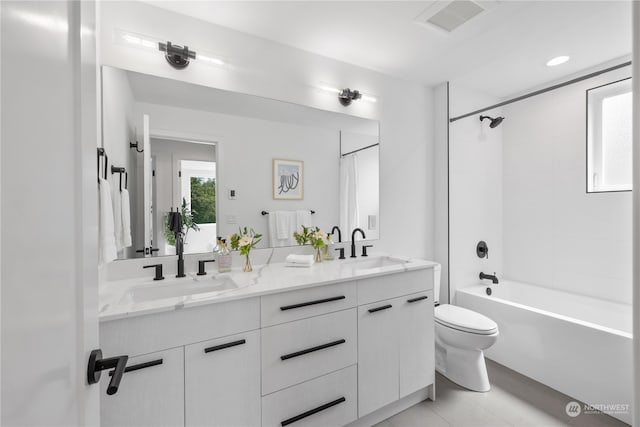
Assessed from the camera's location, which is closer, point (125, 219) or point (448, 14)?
point (125, 219)

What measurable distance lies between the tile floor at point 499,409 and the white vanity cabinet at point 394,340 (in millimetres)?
154

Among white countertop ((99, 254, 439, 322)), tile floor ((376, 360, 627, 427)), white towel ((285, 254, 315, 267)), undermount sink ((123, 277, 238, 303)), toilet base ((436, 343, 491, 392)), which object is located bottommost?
tile floor ((376, 360, 627, 427))

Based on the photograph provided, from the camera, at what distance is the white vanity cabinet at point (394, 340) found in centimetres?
167

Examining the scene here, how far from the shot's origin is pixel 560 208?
265 centimetres

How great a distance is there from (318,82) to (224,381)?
6.45ft

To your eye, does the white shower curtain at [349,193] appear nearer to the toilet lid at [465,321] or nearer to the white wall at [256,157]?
the white wall at [256,157]

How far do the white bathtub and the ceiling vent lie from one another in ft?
6.82

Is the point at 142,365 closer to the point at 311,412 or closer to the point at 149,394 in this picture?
the point at 149,394

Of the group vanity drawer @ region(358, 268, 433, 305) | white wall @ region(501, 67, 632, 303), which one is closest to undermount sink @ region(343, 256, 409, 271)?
vanity drawer @ region(358, 268, 433, 305)

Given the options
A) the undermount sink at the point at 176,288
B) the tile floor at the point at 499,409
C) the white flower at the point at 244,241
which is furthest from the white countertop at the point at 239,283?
the tile floor at the point at 499,409

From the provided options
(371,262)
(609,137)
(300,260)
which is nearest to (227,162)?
(300,260)

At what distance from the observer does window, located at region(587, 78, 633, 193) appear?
2320 mm

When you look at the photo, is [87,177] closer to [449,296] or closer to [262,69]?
[262,69]

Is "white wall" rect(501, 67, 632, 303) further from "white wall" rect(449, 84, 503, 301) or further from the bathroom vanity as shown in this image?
the bathroom vanity
